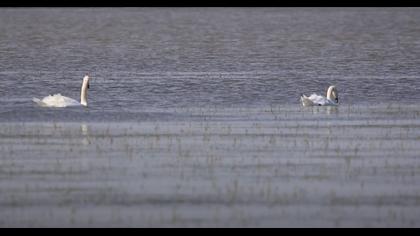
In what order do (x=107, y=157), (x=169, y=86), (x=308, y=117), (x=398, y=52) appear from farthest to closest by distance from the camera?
(x=398, y=52), (x=169, y=86), (x=308, y=117), (x=107, y=157)

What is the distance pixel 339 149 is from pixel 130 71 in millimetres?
25483

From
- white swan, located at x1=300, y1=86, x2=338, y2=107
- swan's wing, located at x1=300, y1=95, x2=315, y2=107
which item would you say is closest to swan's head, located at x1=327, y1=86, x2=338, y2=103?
white swan, located at x1=300, y1=86, x2=338, y2=107

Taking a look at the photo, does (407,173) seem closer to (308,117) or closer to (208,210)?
(208,210)

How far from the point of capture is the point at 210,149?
23109 millimetres

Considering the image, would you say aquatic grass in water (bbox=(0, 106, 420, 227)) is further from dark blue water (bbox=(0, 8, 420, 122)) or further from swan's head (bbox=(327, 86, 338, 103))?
swan's head (bbox=(327, 86, 338, 103))

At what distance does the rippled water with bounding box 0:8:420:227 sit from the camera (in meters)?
17.5

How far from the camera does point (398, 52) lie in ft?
201

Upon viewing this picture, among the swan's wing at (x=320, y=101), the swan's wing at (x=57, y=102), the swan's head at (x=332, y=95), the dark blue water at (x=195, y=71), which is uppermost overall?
the swan's wing at (x=57, y=102)

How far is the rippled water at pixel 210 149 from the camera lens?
17.5 meters

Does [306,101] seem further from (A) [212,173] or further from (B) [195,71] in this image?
(B) [195,71]

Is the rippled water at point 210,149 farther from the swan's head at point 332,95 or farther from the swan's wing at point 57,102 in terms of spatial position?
the swan's head at point 332,95

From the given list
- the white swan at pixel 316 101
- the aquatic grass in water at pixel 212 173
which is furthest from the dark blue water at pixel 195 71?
the aquatic grass in water at pixel 212 173

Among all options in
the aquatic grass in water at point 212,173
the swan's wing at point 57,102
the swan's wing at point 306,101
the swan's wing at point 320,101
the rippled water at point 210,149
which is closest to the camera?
the aquatic grass in water at point 212,173

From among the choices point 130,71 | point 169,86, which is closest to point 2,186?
point 169,86
